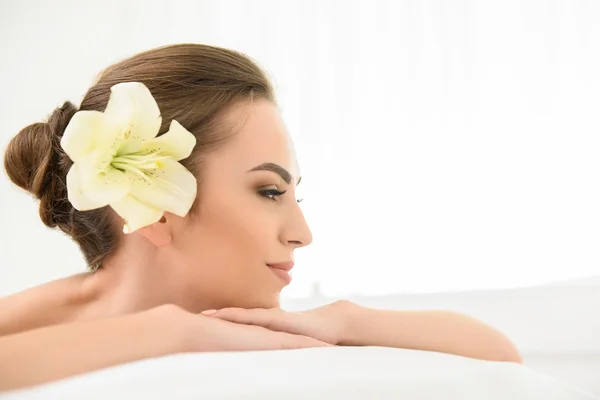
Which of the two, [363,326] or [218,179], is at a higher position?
[218,179]

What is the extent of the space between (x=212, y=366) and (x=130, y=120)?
1.74 feet

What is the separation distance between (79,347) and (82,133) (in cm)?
39

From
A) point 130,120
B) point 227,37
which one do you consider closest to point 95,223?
point 130,120

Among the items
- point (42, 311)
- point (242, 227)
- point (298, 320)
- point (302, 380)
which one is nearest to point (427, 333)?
point (298, 320)

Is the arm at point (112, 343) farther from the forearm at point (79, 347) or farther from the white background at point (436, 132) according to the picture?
the white background at point (436, 132)

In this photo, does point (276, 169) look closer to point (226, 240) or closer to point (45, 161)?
point (226, 240)

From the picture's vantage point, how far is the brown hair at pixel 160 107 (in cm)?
141

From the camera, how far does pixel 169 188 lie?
126 cm

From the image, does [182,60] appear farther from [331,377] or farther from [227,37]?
[227,37]

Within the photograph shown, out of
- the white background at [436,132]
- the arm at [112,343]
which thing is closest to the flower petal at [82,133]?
the arm at [112,343]

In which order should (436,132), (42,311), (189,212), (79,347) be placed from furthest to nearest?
(436,132) → (42,311) → (189,212) → (79,347)

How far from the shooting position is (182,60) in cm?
145

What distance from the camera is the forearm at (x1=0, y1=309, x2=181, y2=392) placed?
90 centimetres

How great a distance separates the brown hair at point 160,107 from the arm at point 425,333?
0.40 metres
